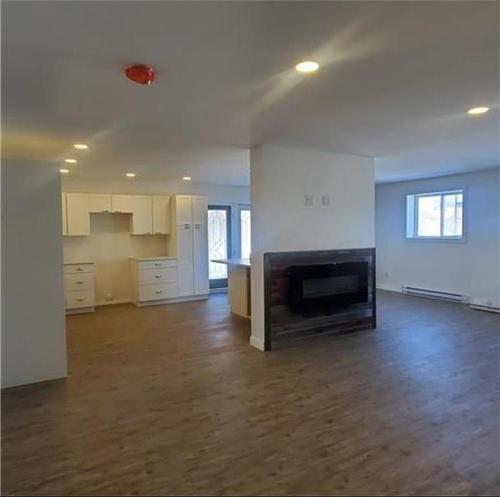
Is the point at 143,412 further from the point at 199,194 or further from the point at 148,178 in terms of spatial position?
the point at 199,194

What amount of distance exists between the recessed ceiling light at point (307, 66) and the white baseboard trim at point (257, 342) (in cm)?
314

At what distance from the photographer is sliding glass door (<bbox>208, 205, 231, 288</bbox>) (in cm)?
858

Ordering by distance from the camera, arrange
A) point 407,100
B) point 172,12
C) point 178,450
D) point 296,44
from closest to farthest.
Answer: point 172,12 < point 296,44 < point 178,450 < point 407,100

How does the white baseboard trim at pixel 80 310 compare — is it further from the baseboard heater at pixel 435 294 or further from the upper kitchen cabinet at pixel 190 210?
the baseboard heater at pixel 435 294

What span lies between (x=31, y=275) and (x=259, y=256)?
2.40 m

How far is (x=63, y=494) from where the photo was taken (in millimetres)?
2074

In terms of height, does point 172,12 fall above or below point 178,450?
above

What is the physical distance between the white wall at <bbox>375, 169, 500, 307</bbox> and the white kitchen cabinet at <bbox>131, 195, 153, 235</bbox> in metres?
5.12

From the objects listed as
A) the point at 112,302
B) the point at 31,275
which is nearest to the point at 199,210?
the point at 112,302

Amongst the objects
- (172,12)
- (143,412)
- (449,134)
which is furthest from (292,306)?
(172,12)

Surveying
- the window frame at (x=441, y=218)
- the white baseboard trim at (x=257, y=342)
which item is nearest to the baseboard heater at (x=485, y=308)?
the window frame at (x=441, y=218)

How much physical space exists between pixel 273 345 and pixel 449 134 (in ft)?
10.1

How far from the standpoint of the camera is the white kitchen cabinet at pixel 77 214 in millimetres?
6824

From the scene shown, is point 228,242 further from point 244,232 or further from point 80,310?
point 80,310
